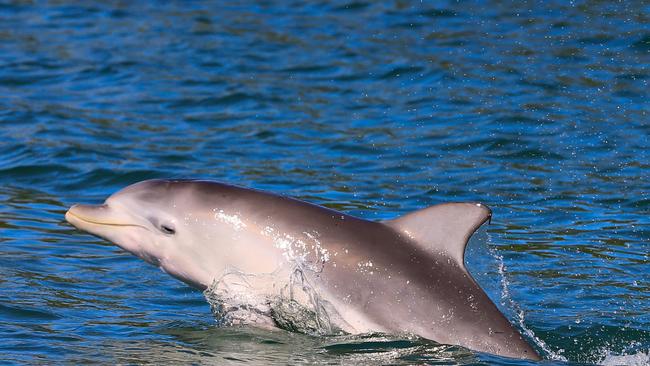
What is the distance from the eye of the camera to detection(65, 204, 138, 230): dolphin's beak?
336 inches

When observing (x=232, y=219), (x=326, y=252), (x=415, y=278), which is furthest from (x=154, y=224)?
(x=415, y=278)

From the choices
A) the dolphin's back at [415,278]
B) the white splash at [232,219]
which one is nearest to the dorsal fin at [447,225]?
the dolphin's back at [415,278]

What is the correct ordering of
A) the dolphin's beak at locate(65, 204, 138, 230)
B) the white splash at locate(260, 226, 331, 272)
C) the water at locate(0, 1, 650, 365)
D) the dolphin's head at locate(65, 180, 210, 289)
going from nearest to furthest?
the white splash at locate(260, 226, 331, 272), the dolphin's head at locate(65, 180, 210, 289), the dolphin's beak at locate(65, 204, 138, 230), the water at locate(0, 1, 650, 365)

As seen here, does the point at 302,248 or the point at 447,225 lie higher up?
the point at 447,225

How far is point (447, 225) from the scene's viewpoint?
780 centimetres

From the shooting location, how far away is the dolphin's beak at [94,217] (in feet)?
28.0

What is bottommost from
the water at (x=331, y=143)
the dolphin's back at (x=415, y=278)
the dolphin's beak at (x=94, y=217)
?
the water at (x=331, y=143)

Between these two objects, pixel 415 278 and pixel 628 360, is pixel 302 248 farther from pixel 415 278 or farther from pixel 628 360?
pixel 628 360

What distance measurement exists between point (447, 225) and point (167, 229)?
193 centimetres

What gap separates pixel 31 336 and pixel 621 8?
565 inches

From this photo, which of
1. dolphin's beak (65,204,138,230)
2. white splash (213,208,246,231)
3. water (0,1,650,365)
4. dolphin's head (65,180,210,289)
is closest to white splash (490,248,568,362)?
water (0,1,650,365)

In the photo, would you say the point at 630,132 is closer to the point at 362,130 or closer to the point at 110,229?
the point at 362,130

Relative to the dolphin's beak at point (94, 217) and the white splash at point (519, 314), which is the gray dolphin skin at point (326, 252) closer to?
the dolphin's beak at point (94, 217)

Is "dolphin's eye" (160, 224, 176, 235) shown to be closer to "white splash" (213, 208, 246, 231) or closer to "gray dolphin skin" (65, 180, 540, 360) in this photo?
"gray dolphin skin" (65, 180, 540, 360)
